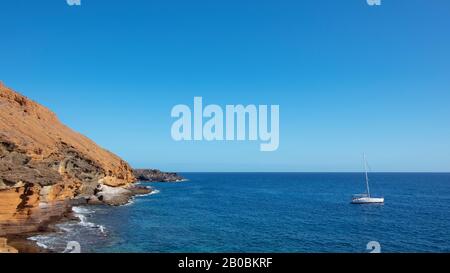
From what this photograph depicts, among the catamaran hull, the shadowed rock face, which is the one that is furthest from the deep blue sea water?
the catamaran hull

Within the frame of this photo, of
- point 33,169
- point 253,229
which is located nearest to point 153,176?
point 253,229

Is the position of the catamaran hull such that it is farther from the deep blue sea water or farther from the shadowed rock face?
the shadowed rock face

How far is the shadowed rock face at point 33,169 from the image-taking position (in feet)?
105

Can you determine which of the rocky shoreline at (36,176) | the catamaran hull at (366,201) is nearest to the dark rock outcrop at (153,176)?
the rocky shoreline at (36,176)

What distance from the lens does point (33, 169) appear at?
3556cm

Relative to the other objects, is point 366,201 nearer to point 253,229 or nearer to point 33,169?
point 253,229

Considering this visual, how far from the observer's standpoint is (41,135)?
53.1 m

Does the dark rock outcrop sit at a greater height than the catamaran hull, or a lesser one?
greater

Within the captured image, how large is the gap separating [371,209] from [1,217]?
6113 centimetres

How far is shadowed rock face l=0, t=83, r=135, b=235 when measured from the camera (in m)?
32.0

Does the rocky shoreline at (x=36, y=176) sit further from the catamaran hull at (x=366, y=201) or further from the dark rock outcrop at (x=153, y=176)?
the dark rock outcrop at (x=153, y=176)
